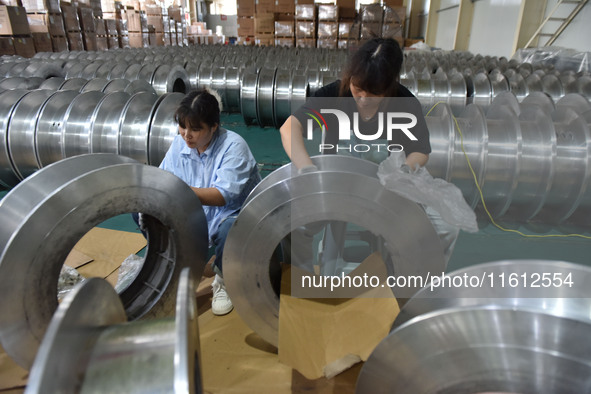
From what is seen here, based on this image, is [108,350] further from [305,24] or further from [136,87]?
[305,24]

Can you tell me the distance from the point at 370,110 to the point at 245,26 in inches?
461

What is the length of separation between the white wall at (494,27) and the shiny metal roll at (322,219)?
6486 millimetres

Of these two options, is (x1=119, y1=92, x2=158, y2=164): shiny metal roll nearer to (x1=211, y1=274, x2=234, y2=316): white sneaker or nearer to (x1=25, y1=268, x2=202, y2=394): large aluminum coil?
(x1=211, y1=274, x2=234, y2=316): white sneaker

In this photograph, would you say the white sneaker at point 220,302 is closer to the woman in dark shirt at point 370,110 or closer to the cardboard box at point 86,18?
the woman in dark shirt at point 370,110

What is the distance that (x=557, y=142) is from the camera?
2201 mm

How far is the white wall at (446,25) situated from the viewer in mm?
8953

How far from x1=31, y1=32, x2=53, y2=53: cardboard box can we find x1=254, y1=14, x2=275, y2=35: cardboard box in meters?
5.36

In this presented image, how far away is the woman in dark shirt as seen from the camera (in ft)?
3.67

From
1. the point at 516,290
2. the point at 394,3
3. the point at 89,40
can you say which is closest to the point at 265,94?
the point at 516,290

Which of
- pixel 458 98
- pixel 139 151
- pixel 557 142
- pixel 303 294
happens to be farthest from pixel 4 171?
pixel 458 98

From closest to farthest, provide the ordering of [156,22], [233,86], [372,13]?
[233,86] → [372,13] → [156,22]

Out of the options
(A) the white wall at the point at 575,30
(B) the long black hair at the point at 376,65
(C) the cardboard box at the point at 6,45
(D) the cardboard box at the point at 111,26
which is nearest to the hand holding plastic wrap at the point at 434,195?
(B) the long black hair at the point at 376,65

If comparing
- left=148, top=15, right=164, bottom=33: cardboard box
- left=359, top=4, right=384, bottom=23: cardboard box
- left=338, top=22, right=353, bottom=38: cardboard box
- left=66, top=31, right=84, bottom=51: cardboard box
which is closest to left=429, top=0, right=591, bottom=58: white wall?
left=359, top=4, right=384, bottom=23: cardboard box

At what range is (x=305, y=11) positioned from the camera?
941cm
